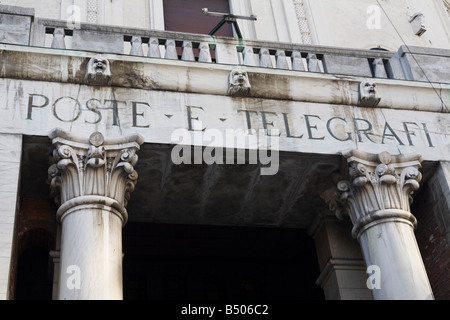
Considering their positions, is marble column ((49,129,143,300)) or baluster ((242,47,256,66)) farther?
baluster ((242,47,256,66))

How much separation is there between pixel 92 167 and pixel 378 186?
459cm

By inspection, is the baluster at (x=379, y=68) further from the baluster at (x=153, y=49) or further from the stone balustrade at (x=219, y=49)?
the baluster at (x=153, y=49)

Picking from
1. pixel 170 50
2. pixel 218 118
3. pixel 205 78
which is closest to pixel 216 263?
pixel 218 118

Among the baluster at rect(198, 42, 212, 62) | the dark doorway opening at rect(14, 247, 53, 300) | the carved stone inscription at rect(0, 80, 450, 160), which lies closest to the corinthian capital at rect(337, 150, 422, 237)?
the carved stone inscription at rect(0, 80, 450, 160)

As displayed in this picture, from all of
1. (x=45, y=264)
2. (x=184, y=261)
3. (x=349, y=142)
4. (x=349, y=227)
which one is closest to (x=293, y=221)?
(x=349, y=227)

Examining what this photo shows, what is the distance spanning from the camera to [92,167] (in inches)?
442

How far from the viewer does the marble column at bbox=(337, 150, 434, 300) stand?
37.1 ft

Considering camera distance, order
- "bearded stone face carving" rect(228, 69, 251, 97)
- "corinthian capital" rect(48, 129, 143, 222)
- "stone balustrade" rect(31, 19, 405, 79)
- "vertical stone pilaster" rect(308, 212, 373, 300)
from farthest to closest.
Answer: "vertical stone pilaster" rect(308, 212, 373, 300) < "stone balustrade" rect(31, 19, 405, 79) < "bearded stone face carving" rect(228, 69, 251, 97) < "corinthian capital" rect(48, 129, 143, 222)

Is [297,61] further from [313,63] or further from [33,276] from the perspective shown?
[33,276]

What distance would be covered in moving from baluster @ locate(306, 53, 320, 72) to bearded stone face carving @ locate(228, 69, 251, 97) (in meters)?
1.75

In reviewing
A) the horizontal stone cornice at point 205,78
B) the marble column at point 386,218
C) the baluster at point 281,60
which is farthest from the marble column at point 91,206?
the marble column at point 386,218

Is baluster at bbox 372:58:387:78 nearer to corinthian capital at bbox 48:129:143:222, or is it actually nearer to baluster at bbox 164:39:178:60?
baluster at bbox 164:39:178:60

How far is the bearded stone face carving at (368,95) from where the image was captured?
43.6ft
